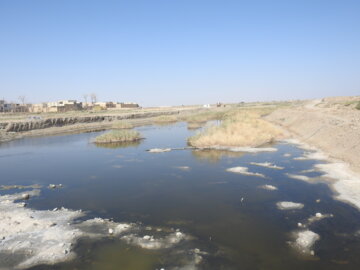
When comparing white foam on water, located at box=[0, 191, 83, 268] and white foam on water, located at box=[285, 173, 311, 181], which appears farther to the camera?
white foam on water, located at box=[285, 173, 311, 181]

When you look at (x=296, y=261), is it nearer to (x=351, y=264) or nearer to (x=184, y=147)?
(x=351, y=264)

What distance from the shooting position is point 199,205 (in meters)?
11.7

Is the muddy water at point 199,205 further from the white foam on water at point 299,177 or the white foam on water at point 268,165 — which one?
the white foam on water at point 268,165

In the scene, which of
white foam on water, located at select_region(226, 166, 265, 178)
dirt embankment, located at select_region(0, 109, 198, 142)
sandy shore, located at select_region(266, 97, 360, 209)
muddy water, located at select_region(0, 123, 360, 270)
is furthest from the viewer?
dirt embankment, located at select_region(0, 109, 198, 142)

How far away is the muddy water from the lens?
7.75m

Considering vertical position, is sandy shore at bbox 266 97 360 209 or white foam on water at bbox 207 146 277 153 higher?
sandy shore at bbox 266 97 360 209

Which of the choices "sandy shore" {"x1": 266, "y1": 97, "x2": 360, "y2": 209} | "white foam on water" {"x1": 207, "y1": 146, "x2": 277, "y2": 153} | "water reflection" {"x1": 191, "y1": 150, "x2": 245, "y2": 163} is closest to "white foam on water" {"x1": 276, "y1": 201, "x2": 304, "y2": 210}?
"sandy shore" {"x1": 266, "y1": 97, "x2": 360, "y2": 209}

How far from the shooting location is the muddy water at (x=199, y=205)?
7.75 metres

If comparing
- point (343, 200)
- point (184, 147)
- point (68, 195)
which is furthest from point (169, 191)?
point (184, 147)

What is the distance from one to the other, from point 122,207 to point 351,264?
7.43 meters

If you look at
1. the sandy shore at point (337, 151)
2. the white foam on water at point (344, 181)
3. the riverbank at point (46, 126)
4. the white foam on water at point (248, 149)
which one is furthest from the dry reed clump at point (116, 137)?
the white foam on water at point (344, 181)

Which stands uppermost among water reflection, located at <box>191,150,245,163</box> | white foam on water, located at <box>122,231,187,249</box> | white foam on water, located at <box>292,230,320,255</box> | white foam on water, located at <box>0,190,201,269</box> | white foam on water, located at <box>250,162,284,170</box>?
white foam on water, located at <box>0,190,201,269</box>

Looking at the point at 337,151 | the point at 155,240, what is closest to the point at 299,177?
the point at 337,151

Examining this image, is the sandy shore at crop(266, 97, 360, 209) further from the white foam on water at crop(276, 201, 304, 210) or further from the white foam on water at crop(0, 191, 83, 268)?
the white foam on water at crop(0, 191, 83, 268)
